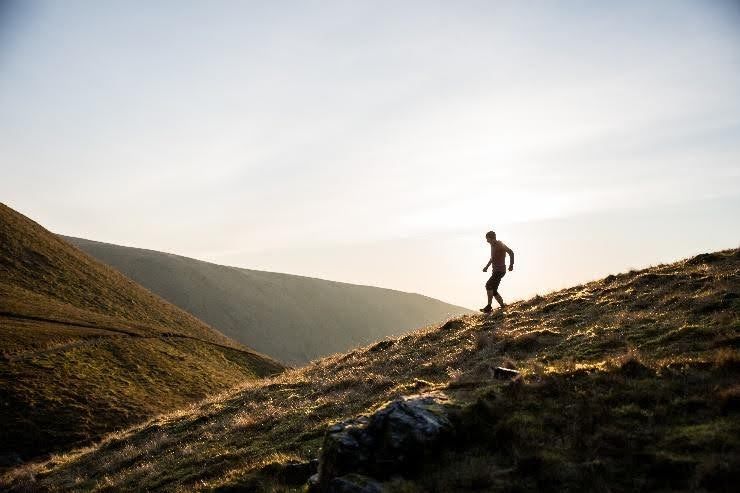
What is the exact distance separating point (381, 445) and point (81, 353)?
39969 mm

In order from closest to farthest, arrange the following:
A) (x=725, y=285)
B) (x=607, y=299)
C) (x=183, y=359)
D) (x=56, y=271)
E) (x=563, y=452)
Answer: (x=563, y=452), (x=725, y=285), (x=607, y=299), (x=183, y=359), (x=56, y=271)

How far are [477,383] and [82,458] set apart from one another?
18599 millimetres

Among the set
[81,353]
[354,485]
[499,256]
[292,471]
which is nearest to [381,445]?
[354,485]

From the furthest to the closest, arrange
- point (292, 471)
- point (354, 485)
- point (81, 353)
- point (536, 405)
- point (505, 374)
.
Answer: point (81, 353) → point (505, 374) → point (292, 471) → point (536, 405) → point (354, 485)

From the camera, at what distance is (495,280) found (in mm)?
24125

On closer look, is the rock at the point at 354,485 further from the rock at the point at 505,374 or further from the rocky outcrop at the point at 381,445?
the rock at the point at 505,374

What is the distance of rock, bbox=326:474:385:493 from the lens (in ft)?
25.6

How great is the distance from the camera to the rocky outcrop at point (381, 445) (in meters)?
8.27

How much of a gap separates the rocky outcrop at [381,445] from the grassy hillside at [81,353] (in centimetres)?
2376

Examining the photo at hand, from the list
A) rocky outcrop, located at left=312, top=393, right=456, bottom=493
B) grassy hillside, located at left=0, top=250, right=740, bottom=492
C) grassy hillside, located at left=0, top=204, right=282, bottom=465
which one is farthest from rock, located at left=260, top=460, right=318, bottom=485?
grassy hillside, located at left=0, top=204, right=282, bottom=465

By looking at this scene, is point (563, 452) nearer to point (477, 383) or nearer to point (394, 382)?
point (477, 383)

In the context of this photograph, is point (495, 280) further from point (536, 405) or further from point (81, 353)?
point (81, 353)

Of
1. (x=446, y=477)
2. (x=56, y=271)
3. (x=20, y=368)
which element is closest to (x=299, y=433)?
(x=446, y=477)

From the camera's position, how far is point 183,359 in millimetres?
50031
